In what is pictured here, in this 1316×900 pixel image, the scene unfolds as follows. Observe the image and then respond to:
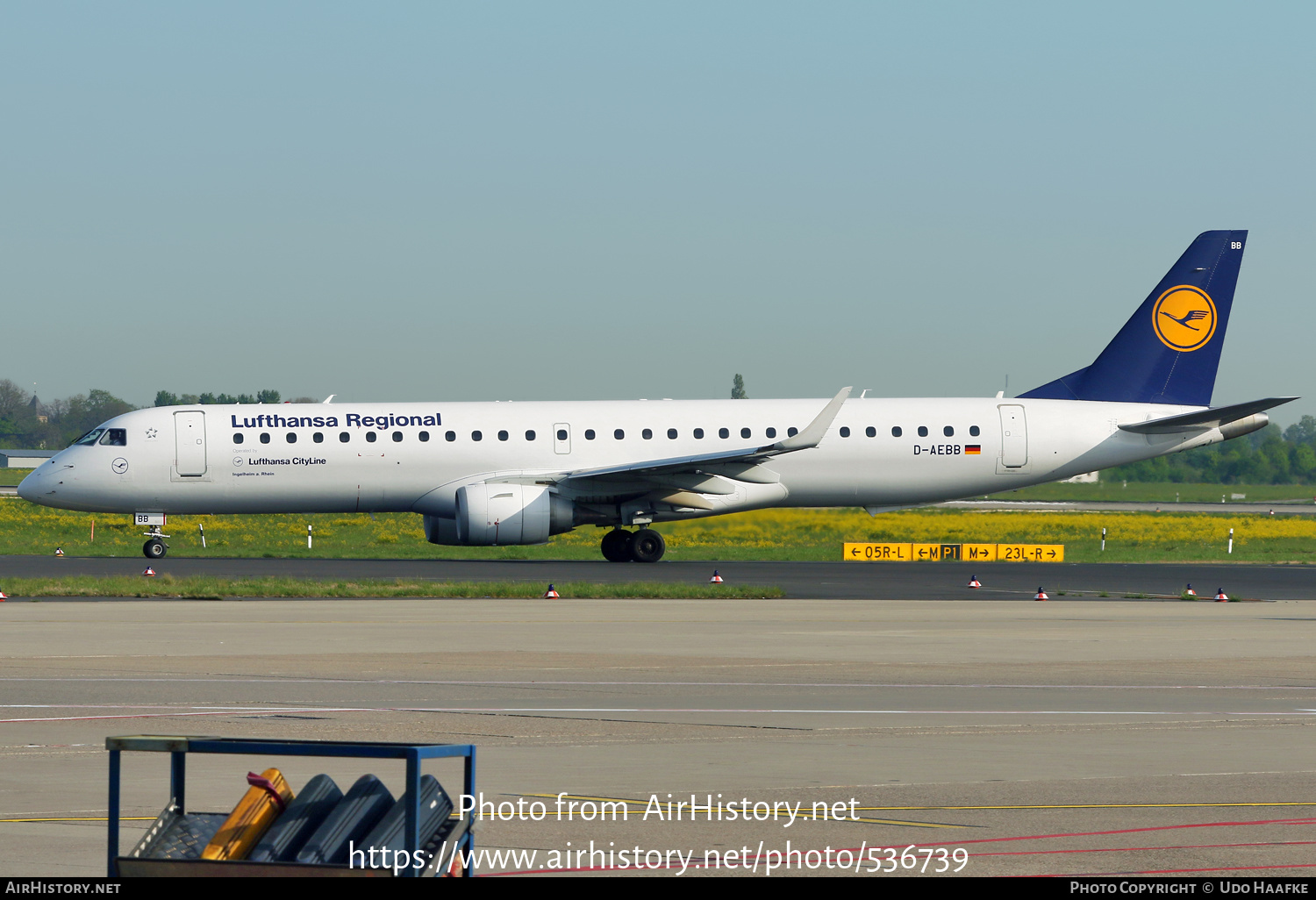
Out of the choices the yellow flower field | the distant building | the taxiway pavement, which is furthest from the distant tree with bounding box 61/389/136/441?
the taxiway pavement

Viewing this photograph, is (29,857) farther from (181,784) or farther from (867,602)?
(867,602)

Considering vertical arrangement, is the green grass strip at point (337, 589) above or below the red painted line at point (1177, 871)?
above

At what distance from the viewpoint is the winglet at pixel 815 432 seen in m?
33.2

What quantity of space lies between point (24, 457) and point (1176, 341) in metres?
102

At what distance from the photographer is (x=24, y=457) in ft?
388

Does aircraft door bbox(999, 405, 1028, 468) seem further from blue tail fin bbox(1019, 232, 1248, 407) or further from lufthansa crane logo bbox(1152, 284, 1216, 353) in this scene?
lufthansa crane logo bbox(1152, 284, 1216, 353)

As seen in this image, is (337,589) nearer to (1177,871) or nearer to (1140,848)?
(1140,848)

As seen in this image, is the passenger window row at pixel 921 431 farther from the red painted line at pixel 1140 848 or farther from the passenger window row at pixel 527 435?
the red painted line at pixel 1140 848

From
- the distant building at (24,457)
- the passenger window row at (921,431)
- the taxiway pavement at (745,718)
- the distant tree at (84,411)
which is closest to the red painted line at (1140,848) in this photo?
the taxiway pavement at (745,718)

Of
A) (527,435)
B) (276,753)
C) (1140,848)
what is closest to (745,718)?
(1140,848)

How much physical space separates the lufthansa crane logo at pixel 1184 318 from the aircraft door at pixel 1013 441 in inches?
185

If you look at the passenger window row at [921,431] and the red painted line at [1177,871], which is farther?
the passenger window row at [921,431]

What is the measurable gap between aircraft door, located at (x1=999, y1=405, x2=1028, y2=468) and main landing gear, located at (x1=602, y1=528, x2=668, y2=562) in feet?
28.2

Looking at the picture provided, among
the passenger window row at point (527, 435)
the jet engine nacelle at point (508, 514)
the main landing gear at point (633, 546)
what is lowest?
the main landing gear at point (633, 546)
